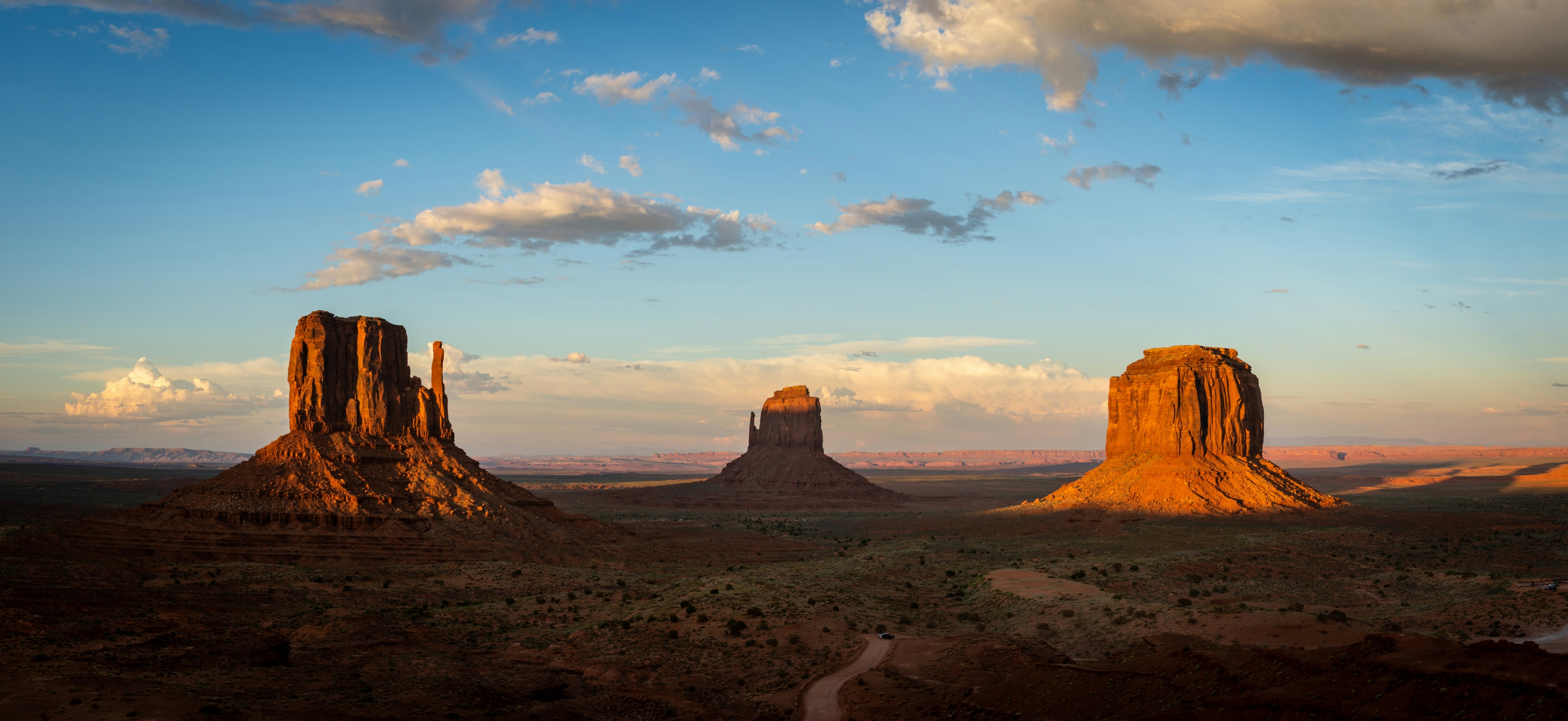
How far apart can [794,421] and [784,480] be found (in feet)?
47.2

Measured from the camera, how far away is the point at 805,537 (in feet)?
283

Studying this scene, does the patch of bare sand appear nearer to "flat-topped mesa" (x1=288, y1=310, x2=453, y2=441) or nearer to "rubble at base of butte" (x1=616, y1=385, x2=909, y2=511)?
"flat-topped mesa" (x1=288, y1=310, x2=453, y2=441)

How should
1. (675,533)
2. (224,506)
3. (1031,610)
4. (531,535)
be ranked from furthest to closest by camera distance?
(675,533) < (531,535) < (224,506) < (1031,610)

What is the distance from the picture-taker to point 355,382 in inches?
2457

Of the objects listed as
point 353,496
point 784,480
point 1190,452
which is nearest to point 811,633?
point 353,496

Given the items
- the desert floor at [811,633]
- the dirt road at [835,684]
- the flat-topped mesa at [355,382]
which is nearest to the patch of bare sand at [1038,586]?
the desert floor at [811,633]

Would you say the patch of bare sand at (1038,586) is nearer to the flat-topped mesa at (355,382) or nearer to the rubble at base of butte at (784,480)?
the flat-topped mesa at (355,382)

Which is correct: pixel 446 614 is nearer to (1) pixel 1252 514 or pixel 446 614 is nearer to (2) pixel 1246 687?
(2) pixel 1246 687

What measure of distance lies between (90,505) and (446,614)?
8411 centimetres

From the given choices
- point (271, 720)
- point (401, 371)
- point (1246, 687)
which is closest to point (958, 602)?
point (1246, 687)

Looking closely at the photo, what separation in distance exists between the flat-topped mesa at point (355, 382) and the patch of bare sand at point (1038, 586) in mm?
40199

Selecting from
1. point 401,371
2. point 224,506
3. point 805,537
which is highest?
A: point 401,371

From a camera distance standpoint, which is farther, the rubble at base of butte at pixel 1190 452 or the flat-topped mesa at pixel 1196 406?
the flat-topped mesa at pixel 1196 406

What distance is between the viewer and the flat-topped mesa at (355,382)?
60562 mm
